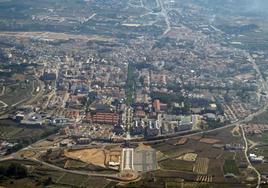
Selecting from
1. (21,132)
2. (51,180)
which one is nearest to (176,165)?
(51,180)

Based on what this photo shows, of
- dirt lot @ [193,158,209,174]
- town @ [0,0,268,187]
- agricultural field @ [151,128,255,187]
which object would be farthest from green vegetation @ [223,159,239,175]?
dirt lot @ [193,158,209,174]

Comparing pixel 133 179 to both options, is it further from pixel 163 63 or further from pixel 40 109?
pixel 163 63

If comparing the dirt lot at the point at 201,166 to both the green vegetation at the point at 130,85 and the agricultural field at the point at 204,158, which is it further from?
the green vegetation at the point at 130,85

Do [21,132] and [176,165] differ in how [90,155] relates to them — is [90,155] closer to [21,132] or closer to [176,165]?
[176,165]

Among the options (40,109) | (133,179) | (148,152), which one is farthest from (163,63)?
(133,179)

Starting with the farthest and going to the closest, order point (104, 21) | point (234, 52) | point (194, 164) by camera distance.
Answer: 1. point (104, 21)
2. point (234, 52)
3. point (194, 164)
